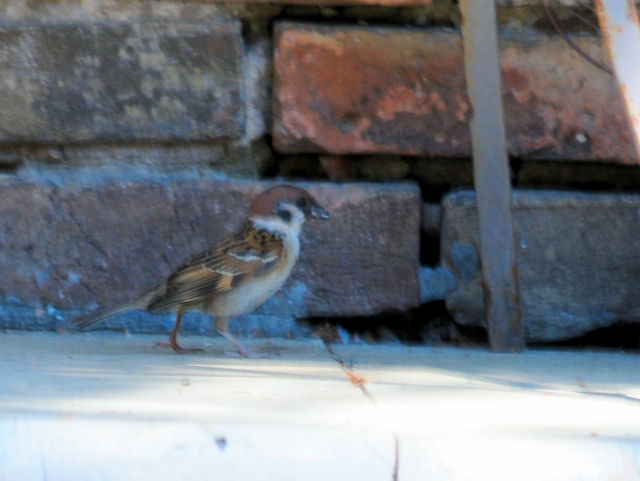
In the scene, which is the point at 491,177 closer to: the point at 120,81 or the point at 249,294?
the point at 249,294

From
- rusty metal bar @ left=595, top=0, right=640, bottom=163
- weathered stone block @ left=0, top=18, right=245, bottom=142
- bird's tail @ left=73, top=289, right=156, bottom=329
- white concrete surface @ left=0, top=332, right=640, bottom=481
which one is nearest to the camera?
white concrete surface @ left=0, top=332, right=640, bottom=481

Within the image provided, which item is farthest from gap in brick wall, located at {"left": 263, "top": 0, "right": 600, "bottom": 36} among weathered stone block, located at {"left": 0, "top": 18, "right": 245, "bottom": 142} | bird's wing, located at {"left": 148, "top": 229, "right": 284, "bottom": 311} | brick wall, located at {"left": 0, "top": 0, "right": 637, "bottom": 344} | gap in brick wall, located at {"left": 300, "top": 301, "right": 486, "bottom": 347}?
gap in brick wall, located at {"left": 300, "top": 301, "right": 486, "bottom": 347}

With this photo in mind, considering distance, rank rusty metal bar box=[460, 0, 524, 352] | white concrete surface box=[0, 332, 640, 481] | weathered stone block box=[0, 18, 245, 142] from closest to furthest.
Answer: white concrete surface box=[0, 332, 640, 481] → rusty metal bar box=[460, 0, 524, 352] → weathered stone block box=[0, 18, 245, 142]

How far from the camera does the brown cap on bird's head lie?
3055mm

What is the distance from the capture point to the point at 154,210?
3.14 m

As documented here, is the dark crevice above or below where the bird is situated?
below

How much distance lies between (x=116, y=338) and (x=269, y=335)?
50cm

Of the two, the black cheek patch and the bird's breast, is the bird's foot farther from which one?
the black cheek patch

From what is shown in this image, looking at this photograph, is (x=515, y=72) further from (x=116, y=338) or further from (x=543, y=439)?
(x=543, y=439)

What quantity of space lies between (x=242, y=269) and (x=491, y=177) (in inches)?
33.0

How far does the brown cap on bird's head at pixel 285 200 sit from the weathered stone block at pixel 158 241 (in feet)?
0.22

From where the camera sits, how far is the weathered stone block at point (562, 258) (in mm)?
3143

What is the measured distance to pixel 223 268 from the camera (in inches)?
123

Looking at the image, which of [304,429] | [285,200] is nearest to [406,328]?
[285,200]
